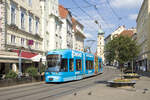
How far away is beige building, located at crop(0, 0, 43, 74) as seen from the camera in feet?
78.6

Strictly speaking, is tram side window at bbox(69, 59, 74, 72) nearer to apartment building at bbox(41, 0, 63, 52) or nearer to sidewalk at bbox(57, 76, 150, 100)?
sidewalk at bbox(57, 76, 150, 100)

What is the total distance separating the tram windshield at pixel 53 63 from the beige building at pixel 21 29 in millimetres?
4281

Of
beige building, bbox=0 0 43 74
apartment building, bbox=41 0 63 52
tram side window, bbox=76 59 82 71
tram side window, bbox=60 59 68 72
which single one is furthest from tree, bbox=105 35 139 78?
apartment building, bbox=41 0 63 52

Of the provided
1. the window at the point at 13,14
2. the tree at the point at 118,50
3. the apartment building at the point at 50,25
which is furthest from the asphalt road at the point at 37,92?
the apartment building at the point at 50,25

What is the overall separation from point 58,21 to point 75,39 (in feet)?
61.9

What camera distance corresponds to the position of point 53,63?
19.6m

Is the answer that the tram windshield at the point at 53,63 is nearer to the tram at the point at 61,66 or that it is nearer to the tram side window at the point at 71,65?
the tram at the point at 61,66

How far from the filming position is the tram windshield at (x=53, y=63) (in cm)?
1945

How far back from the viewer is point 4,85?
17875 millimetres

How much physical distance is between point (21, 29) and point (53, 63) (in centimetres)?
1075

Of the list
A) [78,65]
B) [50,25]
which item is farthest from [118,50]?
[50,25]

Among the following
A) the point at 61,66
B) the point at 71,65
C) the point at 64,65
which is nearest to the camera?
the point at 61,66

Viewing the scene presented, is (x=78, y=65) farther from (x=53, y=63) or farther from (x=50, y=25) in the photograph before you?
(x=50, y=25)

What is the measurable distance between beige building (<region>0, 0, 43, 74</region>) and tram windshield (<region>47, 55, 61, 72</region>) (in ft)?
14.0
